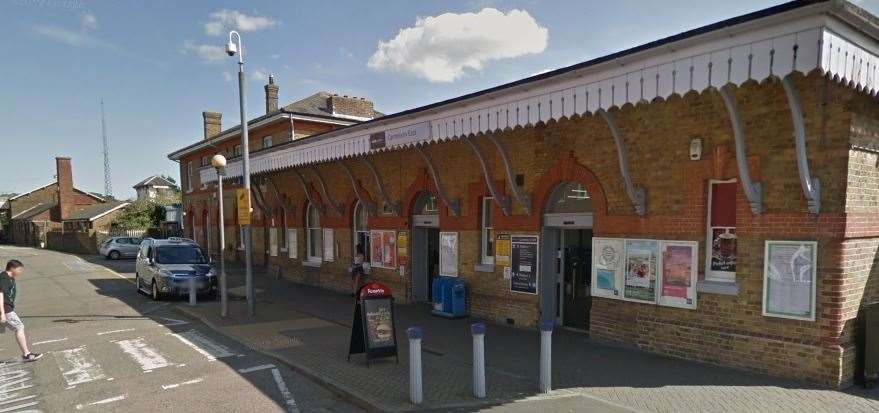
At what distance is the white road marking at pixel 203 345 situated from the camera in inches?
324

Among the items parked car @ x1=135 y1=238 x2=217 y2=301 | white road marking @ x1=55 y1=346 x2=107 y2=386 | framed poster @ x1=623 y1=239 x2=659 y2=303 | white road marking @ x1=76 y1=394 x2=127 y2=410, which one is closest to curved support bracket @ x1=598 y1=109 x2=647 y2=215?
framed poster @ x1=623 y1=239 x2=659 y2=303

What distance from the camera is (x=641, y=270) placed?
788cm

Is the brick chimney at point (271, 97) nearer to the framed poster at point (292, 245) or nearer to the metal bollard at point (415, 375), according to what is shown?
the framed poster at point (292, 245)

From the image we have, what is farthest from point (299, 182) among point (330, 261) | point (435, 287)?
point (435, 287)

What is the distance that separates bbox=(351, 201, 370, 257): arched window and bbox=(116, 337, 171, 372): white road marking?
254 inches

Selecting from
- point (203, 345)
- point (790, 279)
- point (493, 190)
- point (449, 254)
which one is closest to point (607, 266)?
point (790, 279)

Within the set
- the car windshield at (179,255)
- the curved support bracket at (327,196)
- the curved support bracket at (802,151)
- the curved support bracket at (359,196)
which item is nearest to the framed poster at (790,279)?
the curved support bracket at (802,151)

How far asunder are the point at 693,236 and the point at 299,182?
43.8 ft

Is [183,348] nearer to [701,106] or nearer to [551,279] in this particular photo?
[551,279]

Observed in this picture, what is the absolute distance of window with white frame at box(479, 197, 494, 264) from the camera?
10.9 meters

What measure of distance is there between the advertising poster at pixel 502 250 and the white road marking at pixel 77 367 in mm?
7025

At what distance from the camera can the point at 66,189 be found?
55094mm

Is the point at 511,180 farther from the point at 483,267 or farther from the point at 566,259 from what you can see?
the point at 483,267

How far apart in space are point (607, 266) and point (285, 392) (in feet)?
18.0
